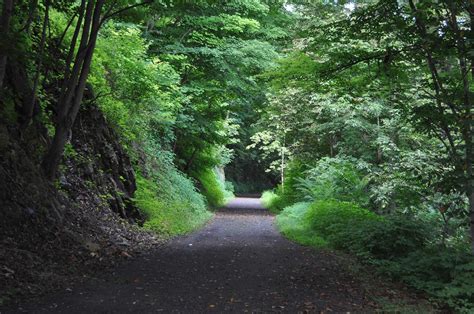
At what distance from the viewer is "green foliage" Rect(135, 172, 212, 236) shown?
1246 cm

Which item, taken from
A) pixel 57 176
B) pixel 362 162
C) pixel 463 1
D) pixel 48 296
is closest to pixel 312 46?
pixel 463 1

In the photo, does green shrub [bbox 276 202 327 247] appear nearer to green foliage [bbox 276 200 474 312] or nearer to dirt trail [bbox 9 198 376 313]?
green foliage [bbox 276 200 474 312]

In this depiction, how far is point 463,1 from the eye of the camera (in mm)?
6836

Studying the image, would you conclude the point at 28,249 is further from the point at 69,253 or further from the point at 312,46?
the point at 312,46

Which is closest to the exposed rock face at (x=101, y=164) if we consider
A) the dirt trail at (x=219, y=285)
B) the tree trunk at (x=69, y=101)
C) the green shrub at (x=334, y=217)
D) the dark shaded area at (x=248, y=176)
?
the tree trunk at (x=69, y=101)

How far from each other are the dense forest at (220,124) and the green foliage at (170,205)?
0.09 m

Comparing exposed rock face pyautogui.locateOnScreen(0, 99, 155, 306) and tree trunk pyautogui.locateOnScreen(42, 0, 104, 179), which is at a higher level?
tree trunk pyautogui.locateOnScreen(42, 0, 104, 179)

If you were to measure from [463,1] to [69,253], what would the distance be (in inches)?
305

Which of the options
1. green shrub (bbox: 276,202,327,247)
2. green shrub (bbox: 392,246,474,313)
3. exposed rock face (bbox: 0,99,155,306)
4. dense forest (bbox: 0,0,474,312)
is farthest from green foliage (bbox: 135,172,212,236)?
green shrub (bbox: 392,246,474,313)

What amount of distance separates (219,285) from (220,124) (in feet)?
52.9

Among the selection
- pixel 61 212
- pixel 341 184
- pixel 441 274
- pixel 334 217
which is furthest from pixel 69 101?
pixel 341 184

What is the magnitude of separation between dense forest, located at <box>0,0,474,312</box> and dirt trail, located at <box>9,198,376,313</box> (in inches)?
26.5

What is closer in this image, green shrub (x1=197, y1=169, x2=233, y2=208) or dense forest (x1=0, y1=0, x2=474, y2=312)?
dense forest (x1=0, y1=0, x2=474, y2=312)

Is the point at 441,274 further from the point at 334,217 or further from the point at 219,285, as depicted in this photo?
the point at 334,217
